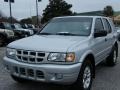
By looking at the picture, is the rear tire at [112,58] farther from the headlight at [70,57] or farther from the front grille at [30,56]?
the front grille at [30,56]

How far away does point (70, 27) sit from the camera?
258 inches

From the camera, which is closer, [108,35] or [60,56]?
[60,56]

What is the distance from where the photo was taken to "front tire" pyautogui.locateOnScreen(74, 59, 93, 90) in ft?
17.3

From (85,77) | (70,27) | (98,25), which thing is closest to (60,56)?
(85,77)

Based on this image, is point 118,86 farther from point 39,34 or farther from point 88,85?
point 39,34

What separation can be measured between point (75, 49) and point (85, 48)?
1.47ft

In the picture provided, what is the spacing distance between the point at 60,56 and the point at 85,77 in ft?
3.00

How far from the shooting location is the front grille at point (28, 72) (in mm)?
5058

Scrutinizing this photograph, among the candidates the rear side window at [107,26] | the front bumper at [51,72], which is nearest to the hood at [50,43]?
the front bumper at [51,72]

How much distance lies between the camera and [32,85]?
20.5 ft

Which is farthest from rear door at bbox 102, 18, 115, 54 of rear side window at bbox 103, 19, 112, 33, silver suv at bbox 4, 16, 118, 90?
silver suv at bbox 4, 16, 118, 90

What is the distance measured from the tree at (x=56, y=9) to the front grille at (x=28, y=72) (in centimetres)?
5347

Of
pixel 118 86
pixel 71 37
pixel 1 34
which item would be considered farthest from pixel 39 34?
pixel 1 34

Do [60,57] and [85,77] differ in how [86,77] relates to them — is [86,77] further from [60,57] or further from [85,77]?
[60,57]
